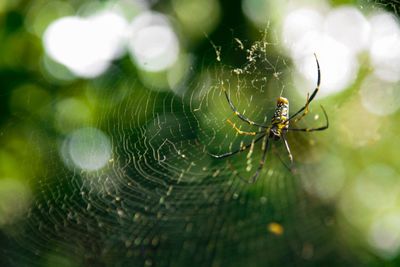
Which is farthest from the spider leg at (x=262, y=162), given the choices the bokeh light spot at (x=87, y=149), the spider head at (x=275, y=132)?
the bokeh light spot at (x=87, y=149)

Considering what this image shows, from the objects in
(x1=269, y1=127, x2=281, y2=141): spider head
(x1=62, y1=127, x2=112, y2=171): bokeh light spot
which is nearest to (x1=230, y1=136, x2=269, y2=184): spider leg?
(x1=269, y1=127, x2=281, y2=141): spider head

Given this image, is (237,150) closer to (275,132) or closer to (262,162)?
Answer: (262,162)

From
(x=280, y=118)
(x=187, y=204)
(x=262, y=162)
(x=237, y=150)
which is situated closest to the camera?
(x=280, y=118)

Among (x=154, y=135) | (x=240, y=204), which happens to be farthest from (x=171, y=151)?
(x=240, y=204)

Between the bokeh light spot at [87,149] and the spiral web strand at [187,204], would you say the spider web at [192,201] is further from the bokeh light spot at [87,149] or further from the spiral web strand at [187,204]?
the bokeh light spot at [87,149]

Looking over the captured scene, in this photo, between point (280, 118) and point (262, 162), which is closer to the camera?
point (280, 118)

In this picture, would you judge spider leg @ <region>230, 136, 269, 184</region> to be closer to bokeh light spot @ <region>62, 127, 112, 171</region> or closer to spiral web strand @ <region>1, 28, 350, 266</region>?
spiral web strand @ <region>1, 28, 350, 266</region>

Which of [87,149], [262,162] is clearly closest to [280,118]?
[262,162]
